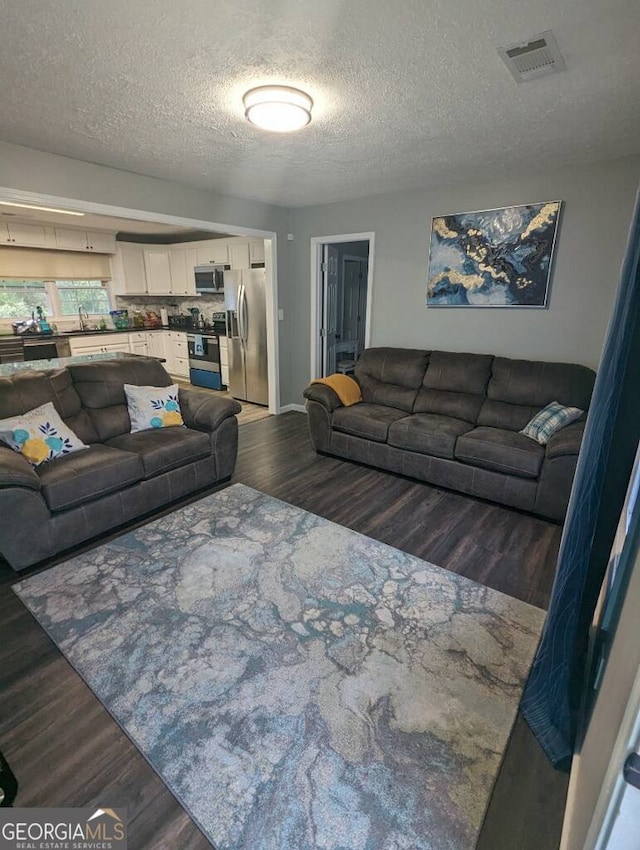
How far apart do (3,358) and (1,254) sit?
1.47 meters

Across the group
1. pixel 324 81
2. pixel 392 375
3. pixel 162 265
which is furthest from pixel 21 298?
pixel 324 81

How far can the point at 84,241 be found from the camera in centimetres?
616

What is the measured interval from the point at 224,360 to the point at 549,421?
4818 millimetres

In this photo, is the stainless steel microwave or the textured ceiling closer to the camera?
the textured ceiling

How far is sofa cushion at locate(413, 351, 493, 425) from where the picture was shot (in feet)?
12.2

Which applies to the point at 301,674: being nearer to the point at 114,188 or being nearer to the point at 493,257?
the point at 493,257

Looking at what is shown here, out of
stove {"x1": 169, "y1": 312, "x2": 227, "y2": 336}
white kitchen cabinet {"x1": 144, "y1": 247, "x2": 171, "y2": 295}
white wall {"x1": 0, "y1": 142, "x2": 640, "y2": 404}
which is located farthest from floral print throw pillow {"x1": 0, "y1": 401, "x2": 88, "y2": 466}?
white kitchen cabinet {"x1": 144, "y1": 247, "x2": 171, "y2": 295}

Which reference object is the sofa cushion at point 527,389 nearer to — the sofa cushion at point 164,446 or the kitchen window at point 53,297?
the sofa cushion at point 164,446

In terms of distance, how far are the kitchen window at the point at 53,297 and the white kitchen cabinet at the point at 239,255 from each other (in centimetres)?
246

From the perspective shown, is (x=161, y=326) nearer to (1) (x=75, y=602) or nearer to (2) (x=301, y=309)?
(2) (x=301, y=309)

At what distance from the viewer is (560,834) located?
4.11 ft

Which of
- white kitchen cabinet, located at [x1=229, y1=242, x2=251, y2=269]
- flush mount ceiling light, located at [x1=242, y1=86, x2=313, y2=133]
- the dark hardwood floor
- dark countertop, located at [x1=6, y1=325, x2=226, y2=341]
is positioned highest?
flush mount ceiling light, located at [x1=242, y1=86, x2=313, y2=133]

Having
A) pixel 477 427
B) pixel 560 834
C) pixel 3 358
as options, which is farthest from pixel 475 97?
pixel 3 358

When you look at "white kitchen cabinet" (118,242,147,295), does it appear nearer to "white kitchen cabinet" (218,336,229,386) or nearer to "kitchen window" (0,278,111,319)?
"kitchen window" (0,278,111,319)
